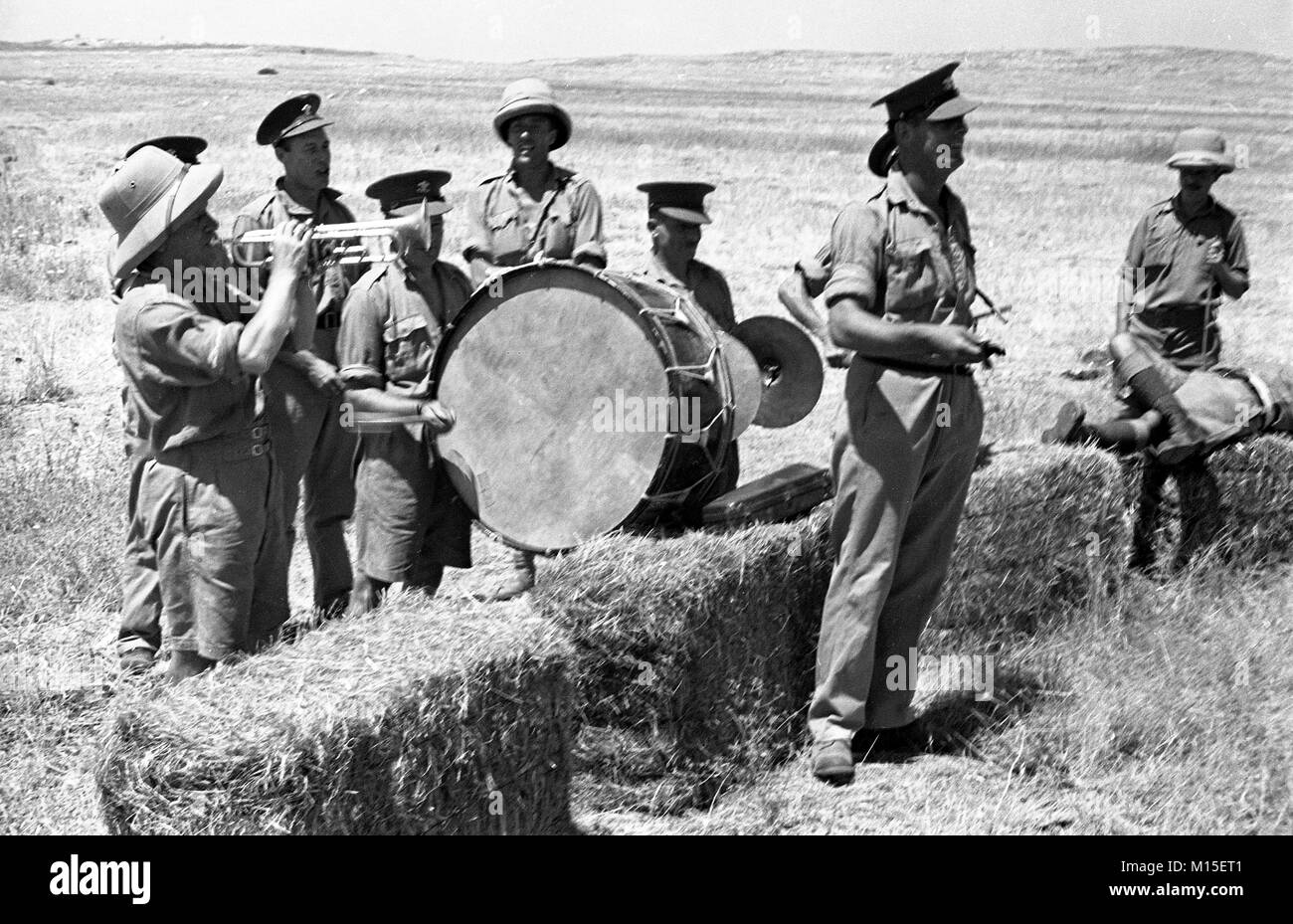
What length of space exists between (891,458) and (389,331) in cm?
233

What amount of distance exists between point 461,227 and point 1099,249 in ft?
25.5

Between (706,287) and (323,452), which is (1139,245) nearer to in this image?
(706,287)

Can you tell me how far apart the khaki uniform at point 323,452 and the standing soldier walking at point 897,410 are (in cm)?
257

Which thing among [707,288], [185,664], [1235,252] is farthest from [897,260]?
[1235,252]

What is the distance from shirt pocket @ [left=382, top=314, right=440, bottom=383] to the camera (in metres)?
7.23

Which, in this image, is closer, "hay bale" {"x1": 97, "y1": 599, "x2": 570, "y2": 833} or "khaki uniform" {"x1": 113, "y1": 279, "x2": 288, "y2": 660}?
"hay bale" {"x1": 97, "y1": 599, "x2": 570, "y2": 833}

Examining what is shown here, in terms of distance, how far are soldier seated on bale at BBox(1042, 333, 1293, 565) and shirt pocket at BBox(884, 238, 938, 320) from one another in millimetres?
2736

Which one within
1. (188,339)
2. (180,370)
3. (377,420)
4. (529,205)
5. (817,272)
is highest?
(529,205)

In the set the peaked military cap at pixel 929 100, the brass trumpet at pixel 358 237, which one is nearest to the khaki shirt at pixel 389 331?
the brass trumpet at pixel 358 237

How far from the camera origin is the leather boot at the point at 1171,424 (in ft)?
28.1

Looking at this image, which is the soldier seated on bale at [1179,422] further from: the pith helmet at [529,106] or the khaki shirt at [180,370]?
the khaki shirt at [180,370]

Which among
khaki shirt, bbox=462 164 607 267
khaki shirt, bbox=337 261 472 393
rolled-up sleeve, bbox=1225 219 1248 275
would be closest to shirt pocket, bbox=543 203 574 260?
khaki shirt, bbox=462 164 607 267

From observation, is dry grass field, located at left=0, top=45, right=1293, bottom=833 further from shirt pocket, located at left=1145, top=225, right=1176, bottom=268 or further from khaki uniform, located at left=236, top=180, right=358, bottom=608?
shirt pocket, located at left=1145, top=225, right=1176, bottom=268

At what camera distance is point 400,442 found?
23.9ft
